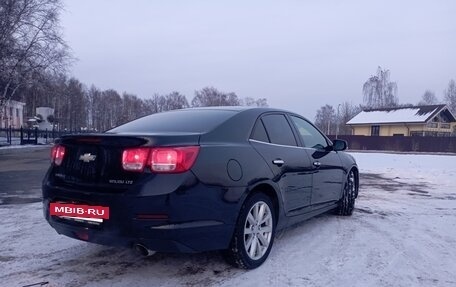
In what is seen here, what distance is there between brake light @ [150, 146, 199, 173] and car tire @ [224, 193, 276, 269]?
2.54ft

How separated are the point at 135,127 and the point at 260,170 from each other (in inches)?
53.7

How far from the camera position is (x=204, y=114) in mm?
4367

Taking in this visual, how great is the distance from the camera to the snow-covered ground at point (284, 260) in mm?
3529

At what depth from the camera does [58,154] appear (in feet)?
12.4

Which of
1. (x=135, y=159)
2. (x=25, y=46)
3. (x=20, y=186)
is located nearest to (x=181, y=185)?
(x=135, y=159)

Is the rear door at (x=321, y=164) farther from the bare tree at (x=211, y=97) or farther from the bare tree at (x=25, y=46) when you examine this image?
the bare tree at (x=211, y=97)

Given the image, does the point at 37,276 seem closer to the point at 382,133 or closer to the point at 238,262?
the point at 238,262

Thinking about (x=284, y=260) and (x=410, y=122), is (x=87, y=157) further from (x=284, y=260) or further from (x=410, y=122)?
(x=410, y=122)

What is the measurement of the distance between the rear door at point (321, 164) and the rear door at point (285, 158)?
0.20 m

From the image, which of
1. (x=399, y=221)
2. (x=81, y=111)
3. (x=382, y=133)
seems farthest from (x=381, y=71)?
(x=399, y=221)

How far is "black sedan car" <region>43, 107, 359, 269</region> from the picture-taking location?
124 inches

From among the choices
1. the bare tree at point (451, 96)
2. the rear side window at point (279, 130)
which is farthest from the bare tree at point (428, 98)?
the rear side window at point (279, 130)

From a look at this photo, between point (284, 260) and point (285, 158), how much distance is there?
3.39 feet

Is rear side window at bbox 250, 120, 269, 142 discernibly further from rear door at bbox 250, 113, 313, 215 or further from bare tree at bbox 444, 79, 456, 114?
bare tree at bbox 444, 79, 456, 114
